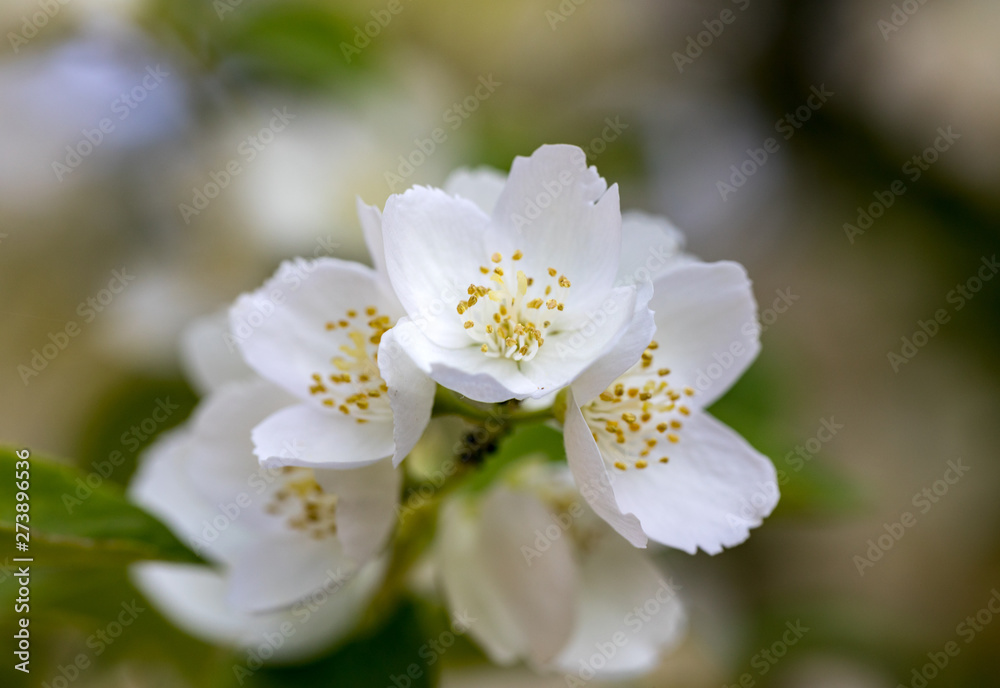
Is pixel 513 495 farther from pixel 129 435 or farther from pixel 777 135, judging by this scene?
pixel 777 135

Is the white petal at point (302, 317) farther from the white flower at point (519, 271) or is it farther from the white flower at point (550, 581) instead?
the white flower at point (550, 581)

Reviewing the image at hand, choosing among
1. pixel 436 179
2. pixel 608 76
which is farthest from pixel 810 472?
pixel 608 76

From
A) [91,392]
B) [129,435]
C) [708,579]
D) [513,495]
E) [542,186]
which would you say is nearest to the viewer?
[542,186]

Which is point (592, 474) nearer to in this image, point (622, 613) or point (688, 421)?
point (688, 421)

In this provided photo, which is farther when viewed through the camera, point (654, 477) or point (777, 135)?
point (777, 135)

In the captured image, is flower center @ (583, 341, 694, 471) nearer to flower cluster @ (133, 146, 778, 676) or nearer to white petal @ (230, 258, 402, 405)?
flower cluster @ (133, 146, 778, 676)

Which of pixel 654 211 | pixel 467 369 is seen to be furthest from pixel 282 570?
pixel 654 211
